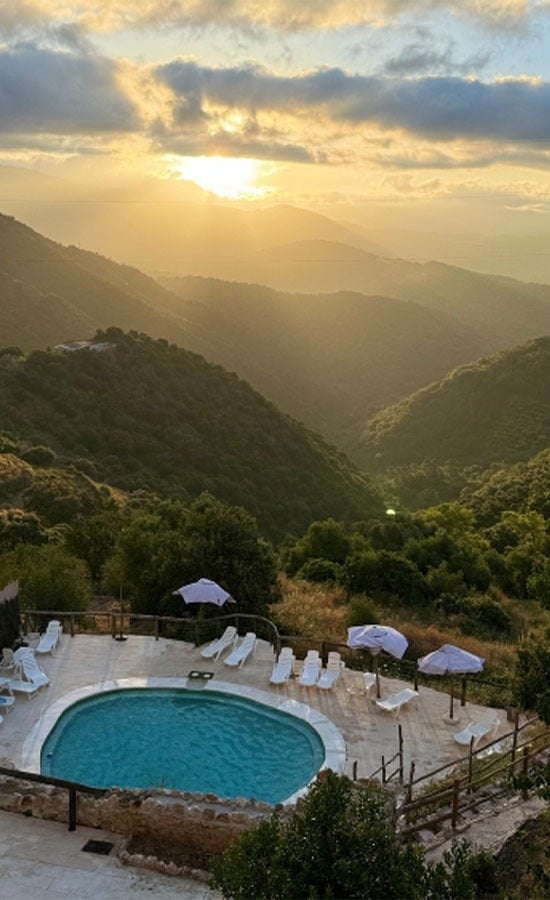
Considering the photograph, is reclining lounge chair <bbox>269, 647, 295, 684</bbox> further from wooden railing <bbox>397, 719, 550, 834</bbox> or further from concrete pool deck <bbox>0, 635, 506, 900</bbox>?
wooden railing <bbox>397, 719, 550, 834</bbox>

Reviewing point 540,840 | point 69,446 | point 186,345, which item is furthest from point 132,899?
point 186,345

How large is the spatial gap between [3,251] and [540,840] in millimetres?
97028

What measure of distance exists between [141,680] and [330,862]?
1085 cm

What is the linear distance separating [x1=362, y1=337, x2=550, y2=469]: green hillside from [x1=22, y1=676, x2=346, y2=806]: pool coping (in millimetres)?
55875

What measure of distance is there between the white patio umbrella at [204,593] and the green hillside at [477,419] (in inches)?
2119

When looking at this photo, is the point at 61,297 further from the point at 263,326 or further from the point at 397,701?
the point at 397,701

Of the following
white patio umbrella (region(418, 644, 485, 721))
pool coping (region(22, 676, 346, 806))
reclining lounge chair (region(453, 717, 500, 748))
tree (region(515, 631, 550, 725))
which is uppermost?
tree (region(515, 631, 550, 725))

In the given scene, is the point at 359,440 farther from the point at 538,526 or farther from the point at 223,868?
the point at 223,868

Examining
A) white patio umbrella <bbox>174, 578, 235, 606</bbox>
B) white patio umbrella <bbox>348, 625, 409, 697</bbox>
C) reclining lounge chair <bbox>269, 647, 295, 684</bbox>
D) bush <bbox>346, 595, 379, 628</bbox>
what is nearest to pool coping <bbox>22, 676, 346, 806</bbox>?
reclining lounge chair <bbox>269, 647, 295, 684</bbox>

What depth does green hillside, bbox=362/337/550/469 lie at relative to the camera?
234 ft

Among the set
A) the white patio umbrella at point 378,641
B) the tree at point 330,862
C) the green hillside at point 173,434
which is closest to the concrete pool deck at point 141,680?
the white patio umbrella at point 378,641

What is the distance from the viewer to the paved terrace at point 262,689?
1388cm

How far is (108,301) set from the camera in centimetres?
9675

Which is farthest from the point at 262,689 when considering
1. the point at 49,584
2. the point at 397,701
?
the point at 49,584
